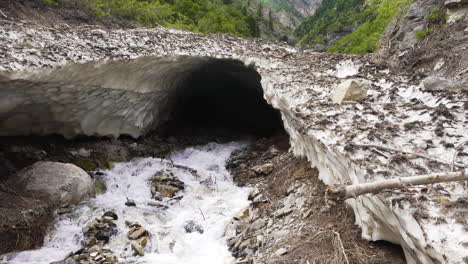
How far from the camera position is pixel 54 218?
667 centimetres

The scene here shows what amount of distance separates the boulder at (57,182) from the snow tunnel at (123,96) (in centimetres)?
140

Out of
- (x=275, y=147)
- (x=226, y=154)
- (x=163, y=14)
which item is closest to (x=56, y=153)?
(x=226, y=154)

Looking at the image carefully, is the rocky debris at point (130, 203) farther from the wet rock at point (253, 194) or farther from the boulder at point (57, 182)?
the wet rock at point (253, 194)

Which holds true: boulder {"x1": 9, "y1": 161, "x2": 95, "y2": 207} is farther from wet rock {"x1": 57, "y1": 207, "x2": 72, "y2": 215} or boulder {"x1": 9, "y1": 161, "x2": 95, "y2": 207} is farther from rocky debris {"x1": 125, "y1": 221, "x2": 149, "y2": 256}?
rocky debris {"x1": 125, "y1": 221, "x2": 149, "y2": 256}

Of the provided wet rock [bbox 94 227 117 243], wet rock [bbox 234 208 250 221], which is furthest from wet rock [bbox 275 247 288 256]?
wet rock [bbox 94 227 117 243]

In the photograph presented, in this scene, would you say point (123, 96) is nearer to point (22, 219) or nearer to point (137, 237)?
point (22, 219)

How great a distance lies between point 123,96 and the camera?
9867 mm

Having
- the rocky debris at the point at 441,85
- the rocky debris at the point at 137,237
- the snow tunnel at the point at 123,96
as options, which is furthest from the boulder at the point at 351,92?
the snow tunnel at the point at 123,96

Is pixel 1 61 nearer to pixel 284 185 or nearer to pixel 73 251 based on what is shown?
pixel 73 251

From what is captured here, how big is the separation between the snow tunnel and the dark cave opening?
2.4 inches

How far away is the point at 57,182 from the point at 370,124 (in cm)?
639

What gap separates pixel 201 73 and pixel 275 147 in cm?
532

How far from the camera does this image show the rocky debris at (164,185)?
28.0 feet

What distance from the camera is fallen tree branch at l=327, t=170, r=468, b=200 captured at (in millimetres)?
2904
